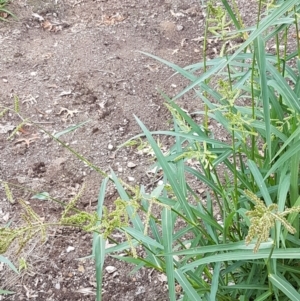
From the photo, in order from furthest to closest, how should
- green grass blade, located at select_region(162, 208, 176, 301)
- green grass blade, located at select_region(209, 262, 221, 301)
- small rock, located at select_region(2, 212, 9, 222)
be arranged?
small rock, located at select_region(2, 212, 9, 222) < green grass blade, located at select_region(209, 262, 221, 301) < green grass blade, located at select_region(162, 208, 176, 301)

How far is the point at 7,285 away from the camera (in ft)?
7.68

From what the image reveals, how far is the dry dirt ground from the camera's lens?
2367 mm

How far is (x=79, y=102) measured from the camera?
124 inches

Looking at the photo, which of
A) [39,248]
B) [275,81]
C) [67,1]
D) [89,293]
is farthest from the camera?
[67,1]

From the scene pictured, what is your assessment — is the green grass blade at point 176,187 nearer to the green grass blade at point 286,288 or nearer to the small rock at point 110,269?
the green grass blade at point 286,288

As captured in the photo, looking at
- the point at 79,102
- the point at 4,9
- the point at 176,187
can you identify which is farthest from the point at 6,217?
the point at 4,9

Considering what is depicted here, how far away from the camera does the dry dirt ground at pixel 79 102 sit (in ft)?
7.77

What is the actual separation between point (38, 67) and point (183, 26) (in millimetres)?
1056

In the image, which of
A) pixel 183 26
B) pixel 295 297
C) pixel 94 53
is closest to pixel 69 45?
pixel 94 53

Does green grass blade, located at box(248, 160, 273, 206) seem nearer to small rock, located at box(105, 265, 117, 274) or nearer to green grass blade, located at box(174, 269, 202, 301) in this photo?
green grass blade, located at box(174, 269, 202, 301)

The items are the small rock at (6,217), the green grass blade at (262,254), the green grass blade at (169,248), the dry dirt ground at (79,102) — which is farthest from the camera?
the small rock at (6,217)

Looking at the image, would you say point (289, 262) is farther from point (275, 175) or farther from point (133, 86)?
point (133, 86)

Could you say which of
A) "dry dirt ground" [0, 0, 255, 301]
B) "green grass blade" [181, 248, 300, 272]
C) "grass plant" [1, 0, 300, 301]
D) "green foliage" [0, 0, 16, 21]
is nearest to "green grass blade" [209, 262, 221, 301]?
"grass plant" [1, 0, 300, 301]

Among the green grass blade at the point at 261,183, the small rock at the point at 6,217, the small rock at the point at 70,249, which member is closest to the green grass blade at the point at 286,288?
the green grass blade at the point at 261,183
